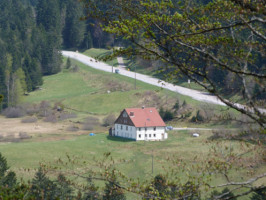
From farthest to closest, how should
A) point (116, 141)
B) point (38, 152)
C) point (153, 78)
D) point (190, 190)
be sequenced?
point (153, 78), point (116, 141), point (38, 152), point (190, 190)

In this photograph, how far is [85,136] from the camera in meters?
60.2

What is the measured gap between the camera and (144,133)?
60.8m

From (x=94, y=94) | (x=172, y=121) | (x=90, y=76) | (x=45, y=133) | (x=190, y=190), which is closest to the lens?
(x=190, y=190)

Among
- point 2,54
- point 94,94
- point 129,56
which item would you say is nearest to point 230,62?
point 129,56

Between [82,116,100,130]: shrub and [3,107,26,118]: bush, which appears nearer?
[82,116,100,130]: shrub

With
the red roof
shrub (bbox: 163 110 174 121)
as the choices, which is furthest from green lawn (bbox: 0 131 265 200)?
shrub (bbox: 163 110 174 121)

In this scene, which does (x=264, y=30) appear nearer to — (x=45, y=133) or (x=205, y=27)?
(x=205, y=27)

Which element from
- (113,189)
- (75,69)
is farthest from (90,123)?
(113,189)

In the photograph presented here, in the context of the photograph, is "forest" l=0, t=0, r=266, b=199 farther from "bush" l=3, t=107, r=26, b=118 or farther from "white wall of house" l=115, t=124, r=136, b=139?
"bush" l=3, t=107, r=26, b=118

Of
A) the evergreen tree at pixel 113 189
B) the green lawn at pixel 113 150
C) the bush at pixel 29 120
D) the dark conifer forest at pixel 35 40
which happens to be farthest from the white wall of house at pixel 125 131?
the evergreen tree at pixel 113 189

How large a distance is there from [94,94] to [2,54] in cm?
2961

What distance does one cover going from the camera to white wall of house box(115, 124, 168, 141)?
60019 millimetres

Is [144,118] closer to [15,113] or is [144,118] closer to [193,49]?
[15,113]

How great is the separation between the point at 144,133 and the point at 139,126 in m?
1.27
